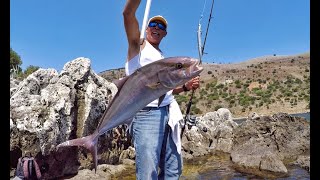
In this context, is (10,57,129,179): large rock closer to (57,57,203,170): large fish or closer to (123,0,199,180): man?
(123,0,199,180): man

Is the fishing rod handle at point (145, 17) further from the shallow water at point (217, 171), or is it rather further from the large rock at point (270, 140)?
the large rock at point (270, 140)

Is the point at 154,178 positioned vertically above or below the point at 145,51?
below

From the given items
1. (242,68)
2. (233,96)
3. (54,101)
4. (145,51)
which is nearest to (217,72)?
(242,68)

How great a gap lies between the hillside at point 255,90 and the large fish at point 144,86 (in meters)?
36.2

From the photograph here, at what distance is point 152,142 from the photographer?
3.84m

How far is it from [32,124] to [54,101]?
953 millimetres

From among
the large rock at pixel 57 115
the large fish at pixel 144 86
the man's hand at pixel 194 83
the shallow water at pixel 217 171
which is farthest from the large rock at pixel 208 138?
the large fish at pixel 144 86

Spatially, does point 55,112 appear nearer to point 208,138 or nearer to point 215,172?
point 215,172

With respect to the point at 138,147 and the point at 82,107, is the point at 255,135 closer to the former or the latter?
the point at 82,107

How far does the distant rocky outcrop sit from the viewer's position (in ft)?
30.2

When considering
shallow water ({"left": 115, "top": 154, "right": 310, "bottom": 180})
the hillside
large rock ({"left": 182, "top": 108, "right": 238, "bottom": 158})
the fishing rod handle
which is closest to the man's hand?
the fishing rod handle

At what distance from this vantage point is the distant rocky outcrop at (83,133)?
9.21 meters

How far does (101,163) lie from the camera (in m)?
11.2

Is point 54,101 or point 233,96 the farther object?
point 233,96
